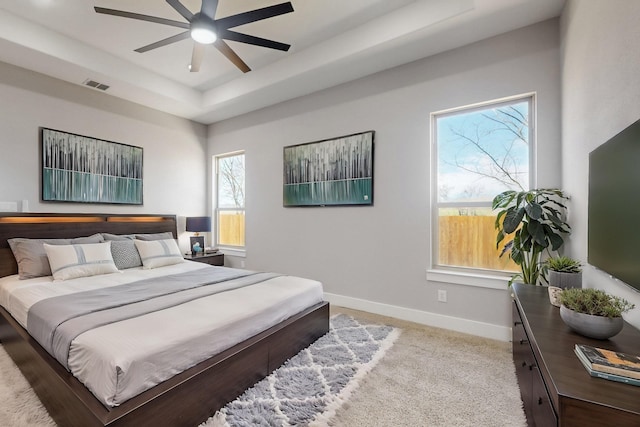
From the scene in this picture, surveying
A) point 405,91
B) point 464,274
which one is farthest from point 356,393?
point 405,91

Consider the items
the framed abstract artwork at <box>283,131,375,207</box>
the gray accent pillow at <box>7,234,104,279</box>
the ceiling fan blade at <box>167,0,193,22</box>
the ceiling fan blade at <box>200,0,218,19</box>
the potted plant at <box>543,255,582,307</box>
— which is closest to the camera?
the potted plant at <box>543,255,582,307</box>

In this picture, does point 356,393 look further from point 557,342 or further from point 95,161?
point 95,161

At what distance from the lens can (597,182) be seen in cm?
158

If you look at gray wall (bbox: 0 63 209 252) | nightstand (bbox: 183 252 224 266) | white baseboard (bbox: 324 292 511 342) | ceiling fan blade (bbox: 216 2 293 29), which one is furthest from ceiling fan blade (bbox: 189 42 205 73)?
white baseboard (bbox: 324 292 511 342)

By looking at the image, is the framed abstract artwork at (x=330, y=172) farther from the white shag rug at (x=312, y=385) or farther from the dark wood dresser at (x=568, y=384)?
the dark wood dresser at (x=568, y=384)

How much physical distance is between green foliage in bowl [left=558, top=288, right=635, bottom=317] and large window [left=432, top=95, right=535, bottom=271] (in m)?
1.65

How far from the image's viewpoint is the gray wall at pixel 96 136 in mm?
3176

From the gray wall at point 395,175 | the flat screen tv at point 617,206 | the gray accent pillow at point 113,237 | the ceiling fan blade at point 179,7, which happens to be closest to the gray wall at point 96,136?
the gray accent pillow at point 113,237

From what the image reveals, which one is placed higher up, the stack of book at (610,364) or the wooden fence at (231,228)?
the wooden fence at (231,228)

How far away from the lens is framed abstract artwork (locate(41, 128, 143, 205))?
3418mm

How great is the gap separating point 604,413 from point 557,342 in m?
0.47

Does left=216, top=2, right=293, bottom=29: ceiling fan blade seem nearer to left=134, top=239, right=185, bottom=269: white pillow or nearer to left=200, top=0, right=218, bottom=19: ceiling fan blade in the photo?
left=200, top=0, right=218, bottom=19: ceiling fan blade

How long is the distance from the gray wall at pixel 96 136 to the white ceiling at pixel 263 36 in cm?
21

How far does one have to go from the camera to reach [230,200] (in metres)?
5.11
